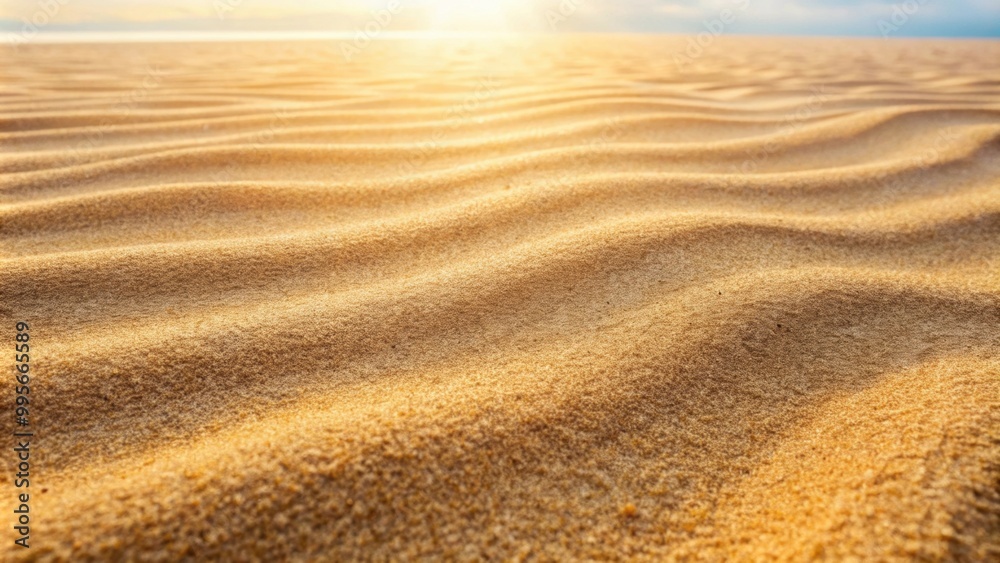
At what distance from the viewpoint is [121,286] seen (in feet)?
3.42

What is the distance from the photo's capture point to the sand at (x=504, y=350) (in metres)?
0.60

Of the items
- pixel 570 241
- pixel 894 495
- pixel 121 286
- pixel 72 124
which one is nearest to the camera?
pixel 894 495

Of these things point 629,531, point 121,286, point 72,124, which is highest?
point 72,124

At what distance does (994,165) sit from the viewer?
180cm

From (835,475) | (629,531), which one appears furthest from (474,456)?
(835,475)

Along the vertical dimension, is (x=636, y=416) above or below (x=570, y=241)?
below

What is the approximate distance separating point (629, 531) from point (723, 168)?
148 cm

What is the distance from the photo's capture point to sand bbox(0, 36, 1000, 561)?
60cm

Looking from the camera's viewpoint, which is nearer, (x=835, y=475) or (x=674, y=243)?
(x=835, y=475)

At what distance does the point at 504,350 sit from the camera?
91 cm

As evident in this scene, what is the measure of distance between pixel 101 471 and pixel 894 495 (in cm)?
90

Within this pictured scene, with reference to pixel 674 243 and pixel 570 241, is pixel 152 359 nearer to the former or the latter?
pixel 570 241

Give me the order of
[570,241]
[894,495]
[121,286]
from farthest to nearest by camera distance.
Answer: [570,241]
[121,286]
[894,495]

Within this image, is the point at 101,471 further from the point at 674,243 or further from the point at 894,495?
the point at 674,243
